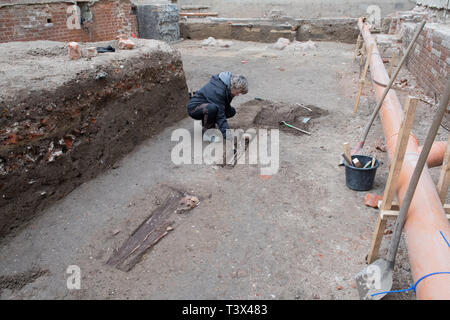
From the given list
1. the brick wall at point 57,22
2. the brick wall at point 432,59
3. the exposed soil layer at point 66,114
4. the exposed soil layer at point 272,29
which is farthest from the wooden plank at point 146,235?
the exposed soil layer at point 272,29

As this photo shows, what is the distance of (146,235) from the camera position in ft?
10.0

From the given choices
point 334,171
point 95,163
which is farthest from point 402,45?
point 95,163

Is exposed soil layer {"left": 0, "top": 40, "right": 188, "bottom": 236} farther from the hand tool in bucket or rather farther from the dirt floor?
the hand tool in bucket

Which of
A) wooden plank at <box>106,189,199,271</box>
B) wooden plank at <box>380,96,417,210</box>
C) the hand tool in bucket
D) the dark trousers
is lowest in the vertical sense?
wooden plank at <box>106,189,199,271</box>

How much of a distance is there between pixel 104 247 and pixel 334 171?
105 inches

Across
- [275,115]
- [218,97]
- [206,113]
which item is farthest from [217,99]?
[275,115]

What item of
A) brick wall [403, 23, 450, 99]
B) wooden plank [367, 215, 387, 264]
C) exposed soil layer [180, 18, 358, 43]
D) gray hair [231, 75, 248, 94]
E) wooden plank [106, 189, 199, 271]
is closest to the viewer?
wooden plank [367, 215, 387, 264]

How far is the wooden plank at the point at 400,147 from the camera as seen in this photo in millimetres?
2064

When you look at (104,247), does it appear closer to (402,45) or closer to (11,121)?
(11,121)

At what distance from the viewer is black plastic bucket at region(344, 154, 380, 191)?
138 inches

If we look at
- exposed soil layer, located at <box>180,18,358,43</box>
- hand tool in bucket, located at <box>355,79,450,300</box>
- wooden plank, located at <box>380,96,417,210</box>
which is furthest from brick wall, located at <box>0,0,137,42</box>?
hand tool in bucket, located at <box>355,79,450,300</box>

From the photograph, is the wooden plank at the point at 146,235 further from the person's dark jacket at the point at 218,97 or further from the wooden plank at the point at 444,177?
the wooden plank at the point at 444,177

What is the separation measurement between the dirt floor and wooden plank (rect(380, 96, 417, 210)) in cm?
69

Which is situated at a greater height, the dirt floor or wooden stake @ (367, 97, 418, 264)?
wooden stake @ (367, 97, 418, 264)
